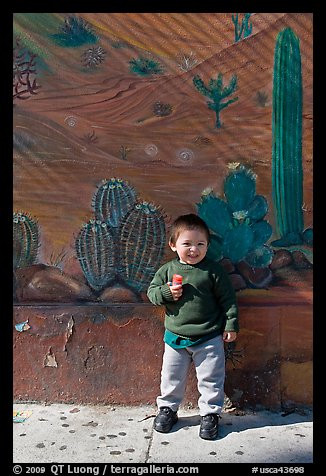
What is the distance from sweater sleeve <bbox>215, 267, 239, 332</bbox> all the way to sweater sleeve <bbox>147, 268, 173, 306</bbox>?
0.32 m

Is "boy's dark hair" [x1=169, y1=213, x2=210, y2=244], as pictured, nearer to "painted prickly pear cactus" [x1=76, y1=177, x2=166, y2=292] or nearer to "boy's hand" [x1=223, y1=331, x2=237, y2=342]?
"painted prickly pear cactus" [x1=76, y1=177, x2=166, y2=292]

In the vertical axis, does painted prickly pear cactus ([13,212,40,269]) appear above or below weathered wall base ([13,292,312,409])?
above

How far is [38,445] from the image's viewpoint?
11.4ft

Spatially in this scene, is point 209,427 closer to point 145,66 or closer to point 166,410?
point 166,410

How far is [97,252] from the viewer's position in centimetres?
398

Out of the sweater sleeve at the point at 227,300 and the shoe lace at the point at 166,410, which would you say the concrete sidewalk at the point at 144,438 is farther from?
the sweater sleeve at the point at 227,300

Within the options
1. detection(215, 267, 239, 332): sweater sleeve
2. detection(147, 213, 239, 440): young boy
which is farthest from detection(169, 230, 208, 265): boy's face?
detection(215, 267, 239, 332): sweater sleeve

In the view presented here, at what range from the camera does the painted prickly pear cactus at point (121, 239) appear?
3.95 m

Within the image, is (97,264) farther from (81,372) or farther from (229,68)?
(229,68)

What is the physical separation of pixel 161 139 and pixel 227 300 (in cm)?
119

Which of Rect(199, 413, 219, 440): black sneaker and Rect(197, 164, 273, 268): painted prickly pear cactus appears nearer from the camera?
Rect(199, 413, 219, 440): black sneaker

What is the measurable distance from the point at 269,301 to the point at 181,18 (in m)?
2.02

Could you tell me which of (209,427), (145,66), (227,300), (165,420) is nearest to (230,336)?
(227,300)

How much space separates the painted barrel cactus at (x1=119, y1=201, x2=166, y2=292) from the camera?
3949 mm
